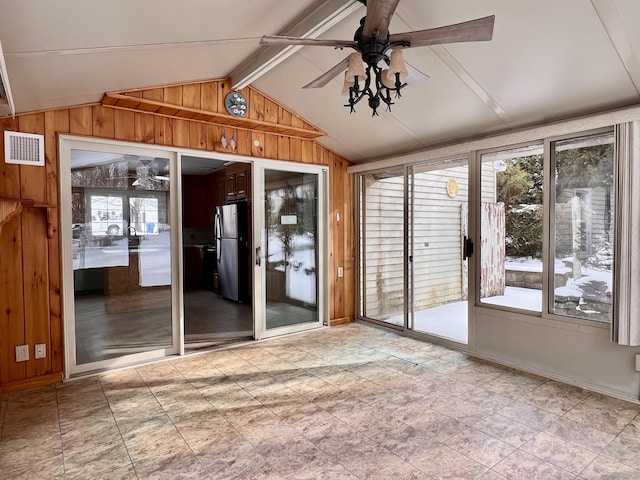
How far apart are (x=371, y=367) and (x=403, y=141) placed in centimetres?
250

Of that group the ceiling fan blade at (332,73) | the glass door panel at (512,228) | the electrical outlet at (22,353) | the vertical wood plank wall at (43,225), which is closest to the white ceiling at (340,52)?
the vertical wood plank wall at (43,225)

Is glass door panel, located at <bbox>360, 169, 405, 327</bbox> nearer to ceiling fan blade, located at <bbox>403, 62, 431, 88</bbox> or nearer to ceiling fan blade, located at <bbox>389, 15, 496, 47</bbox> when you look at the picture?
ceiling fan blade, located at <bbox>403, 62, 431, 88</bbox>

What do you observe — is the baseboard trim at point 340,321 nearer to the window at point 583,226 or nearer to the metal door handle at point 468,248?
the metal door handle at point 468,248

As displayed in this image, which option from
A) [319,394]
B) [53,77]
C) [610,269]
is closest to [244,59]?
[53,77]

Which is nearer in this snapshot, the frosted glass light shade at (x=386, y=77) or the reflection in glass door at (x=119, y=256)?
the frosted glass light shade at (x=386, y=77)

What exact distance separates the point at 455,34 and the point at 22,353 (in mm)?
3870

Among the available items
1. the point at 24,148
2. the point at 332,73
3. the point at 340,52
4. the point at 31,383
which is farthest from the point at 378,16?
the point at 31,383

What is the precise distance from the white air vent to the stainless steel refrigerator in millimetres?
3038

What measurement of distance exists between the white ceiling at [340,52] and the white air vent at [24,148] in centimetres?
22

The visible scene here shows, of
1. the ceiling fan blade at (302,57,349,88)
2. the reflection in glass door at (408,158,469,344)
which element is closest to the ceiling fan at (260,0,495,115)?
the ceiling fan blade at (302,57,349,88)

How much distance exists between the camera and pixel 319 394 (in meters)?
2.98

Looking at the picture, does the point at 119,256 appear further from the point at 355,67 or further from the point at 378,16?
the point at 378,16

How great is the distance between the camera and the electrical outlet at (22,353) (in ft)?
10.1

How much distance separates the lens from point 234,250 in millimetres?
6141
